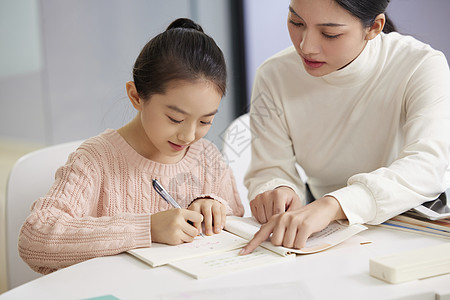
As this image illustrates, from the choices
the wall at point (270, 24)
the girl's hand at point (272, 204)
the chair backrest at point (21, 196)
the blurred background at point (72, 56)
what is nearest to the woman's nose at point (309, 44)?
the girl's hand at point (272, 204)

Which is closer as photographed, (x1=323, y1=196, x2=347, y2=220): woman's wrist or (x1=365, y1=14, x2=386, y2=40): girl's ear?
(x1=323, y1=196, x2=347, y2=220): woman's wrist

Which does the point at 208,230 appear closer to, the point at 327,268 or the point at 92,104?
the point at 327,268

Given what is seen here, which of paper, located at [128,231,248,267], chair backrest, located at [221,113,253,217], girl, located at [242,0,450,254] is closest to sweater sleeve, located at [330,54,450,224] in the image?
girl, located at [242,0,450,254]

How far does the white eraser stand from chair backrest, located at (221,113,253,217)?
3.36 feet

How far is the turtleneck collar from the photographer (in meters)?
1.50

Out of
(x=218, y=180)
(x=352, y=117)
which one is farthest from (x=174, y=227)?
Result: (x=352, y=117)

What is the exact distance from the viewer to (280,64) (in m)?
1.66

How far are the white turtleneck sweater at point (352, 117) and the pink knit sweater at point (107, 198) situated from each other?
0.55 feet

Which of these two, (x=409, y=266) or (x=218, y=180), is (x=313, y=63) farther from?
(x=409, y=266)

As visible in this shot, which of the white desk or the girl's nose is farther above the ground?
the girl's nose

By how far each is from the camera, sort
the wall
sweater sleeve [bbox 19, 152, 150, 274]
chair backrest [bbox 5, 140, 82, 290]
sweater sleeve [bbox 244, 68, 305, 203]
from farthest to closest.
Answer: the wall
sweater sleeve [bbox 244, 68, 305, 203]
chair backrest [bbox 5, 140, 82, 290]
sweater sleeve [bbox 19, 152, 150, 274]

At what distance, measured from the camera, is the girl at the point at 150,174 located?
109 cm

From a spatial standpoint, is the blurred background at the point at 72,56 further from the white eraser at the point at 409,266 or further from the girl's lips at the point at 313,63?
the white eraser at the point at 409,266

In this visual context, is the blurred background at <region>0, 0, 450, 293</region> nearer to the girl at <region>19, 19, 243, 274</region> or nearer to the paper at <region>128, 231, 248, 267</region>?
the girl at <region>19, 19, 243, 274</region>
